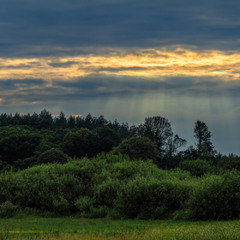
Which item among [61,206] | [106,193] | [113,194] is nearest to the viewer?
[61,206]

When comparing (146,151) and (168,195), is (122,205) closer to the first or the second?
(168,195)

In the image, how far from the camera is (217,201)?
26.4 meters

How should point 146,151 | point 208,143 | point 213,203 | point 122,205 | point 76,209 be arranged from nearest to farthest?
point 213,203 → point 122,205 → point 76,209 → point 146,151 → point 208,143

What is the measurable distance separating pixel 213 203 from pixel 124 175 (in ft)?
50.6

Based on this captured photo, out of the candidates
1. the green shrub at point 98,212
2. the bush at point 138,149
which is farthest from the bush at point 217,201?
the bush at point 138,149

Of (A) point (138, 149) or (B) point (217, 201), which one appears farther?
(A) point (138, 149)

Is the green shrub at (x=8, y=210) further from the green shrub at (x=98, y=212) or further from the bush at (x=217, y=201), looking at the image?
the bush at (x=217, y=201)

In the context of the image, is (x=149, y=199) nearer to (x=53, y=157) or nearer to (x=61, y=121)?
(x=53, y=157)

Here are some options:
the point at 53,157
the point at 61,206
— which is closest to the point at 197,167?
the point at 53,157

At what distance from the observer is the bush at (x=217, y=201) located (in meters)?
26.3

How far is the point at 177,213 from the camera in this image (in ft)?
91.7

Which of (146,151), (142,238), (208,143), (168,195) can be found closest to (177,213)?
(168,195)

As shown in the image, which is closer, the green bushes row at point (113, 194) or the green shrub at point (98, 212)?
the green bushes row at point (113, 194)

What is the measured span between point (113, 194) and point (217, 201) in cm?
968
